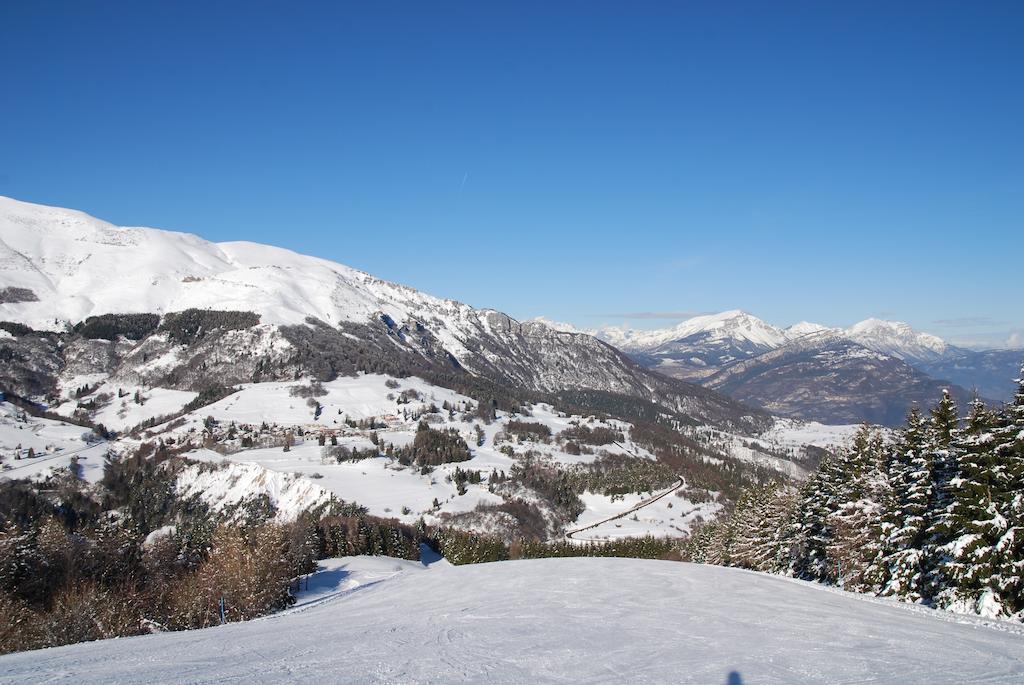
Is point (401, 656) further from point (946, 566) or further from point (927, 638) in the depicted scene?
point (946, 566)

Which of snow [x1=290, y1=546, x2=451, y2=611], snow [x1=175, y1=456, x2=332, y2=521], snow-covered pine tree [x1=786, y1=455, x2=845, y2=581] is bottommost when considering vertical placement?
snow [x1=175, y1=456, x2=332, y2=521]

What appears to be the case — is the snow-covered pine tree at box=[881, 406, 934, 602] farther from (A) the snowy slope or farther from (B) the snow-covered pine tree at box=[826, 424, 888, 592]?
(A) the snowy slope

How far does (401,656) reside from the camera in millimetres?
19500

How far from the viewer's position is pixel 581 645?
70.0 feet

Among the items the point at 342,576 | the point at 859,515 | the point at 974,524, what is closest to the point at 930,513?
the point at 974,524

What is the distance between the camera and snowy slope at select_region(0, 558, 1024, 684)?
17.1 meters

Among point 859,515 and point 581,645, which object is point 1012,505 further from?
point 581,645

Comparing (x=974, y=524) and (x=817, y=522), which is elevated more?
(x=974, y=524)

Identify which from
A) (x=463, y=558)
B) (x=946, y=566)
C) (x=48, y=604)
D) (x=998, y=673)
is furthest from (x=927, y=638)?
(x=463, y=558)

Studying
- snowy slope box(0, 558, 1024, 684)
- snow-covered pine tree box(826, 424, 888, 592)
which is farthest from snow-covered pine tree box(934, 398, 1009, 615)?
snow-covered pine tree box(826, 424, 888, 592)

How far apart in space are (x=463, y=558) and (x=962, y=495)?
327 ft

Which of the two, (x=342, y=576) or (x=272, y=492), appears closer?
(x=342, y=576)

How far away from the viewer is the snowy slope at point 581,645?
17.1 m

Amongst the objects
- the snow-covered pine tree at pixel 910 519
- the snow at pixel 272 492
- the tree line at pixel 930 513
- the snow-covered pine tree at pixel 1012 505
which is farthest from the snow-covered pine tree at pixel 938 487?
the snow at pixel 272 492
